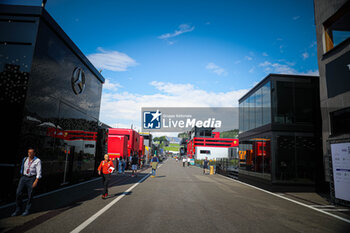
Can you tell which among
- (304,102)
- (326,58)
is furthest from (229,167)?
(326,58)

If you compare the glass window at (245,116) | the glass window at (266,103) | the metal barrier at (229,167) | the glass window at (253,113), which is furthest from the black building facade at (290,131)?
the metal barrier at (229,167)

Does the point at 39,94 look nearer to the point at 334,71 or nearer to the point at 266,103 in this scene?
the point at 266,103

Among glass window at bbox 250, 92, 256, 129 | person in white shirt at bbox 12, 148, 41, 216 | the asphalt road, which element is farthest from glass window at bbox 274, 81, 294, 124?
person in white shirt at bbox 12, 148, 41, 216

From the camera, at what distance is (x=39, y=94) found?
7.66 m

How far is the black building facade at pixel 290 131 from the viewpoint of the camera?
12352 mm

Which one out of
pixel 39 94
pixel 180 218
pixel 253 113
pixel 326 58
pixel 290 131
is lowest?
pixel 180 218

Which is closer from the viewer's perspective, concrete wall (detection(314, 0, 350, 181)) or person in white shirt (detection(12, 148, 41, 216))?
person in white shirt (detection(12, 148, 41, 216))

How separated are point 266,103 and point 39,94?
1250cm

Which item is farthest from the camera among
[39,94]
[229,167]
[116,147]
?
[229,167]

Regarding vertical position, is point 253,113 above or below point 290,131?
above

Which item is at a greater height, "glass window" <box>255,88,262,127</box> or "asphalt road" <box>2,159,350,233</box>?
"glass window" <box>255,88,262,127</box>

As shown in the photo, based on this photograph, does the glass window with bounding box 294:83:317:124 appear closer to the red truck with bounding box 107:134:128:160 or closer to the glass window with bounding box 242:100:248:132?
the glass window with bounding box 242:100:248:132

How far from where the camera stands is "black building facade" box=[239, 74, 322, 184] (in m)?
12.4

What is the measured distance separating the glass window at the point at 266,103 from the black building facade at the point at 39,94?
1129 cm
